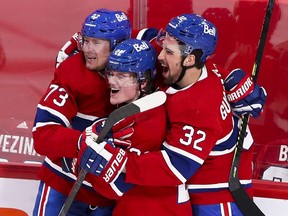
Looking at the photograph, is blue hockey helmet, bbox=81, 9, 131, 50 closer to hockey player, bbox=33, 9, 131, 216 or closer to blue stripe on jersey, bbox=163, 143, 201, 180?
hockey player, bbox=33, 9, 131, 216

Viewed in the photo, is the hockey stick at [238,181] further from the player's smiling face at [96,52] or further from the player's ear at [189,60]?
the player's smiling face at [96,52]

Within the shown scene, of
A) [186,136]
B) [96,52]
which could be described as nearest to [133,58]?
[96,52]

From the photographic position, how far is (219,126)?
212 centimetres

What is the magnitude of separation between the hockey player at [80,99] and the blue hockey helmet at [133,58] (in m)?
0.09

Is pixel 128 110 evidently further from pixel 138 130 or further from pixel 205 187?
pixel 205 187

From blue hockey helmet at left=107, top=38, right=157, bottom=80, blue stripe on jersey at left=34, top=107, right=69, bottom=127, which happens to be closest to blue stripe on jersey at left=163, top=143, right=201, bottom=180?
blue hockey helmet at left=107, top=38, right=157, bottom=80

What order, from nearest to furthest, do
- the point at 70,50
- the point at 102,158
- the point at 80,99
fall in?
the point at 102,158 < the point at 80,99 < the point at 70,50

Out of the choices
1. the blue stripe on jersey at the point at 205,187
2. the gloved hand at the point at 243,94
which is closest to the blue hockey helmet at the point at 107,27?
the gloved hand at the point at 243,94

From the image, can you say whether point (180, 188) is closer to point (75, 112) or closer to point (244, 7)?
point (75, 112)

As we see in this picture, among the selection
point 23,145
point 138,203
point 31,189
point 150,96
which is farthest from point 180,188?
point 23,145

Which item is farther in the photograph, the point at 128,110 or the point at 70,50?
the point at 70,50

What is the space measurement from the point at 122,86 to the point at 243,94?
36 cm

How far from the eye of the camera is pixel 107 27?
220 centimetres

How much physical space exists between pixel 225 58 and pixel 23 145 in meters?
0.82
